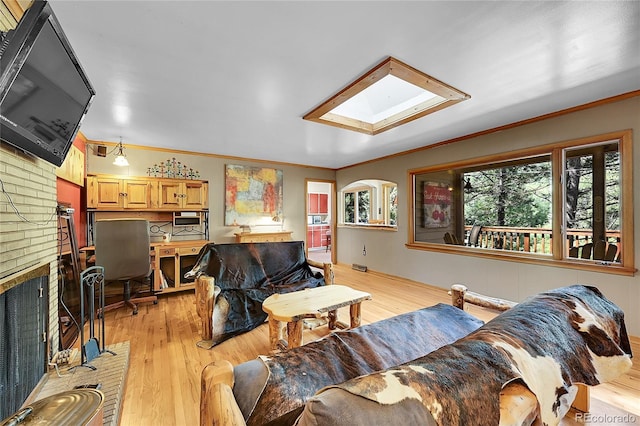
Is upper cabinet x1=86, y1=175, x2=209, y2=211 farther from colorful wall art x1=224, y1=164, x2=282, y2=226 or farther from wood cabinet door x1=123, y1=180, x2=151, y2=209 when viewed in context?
colorful wall art x1=224, y1=164, x2=282, y2=226

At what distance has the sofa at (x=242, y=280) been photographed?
2520 mm

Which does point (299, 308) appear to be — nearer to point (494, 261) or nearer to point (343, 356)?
point (343, 356)

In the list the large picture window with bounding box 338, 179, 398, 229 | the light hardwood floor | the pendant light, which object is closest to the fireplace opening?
the light hardwood floor

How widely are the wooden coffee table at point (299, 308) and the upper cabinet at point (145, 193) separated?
292cm

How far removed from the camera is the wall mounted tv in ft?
3.58

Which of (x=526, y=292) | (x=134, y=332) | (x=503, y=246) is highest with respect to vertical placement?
(x=503, y=246)

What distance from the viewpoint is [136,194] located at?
3.99 meters

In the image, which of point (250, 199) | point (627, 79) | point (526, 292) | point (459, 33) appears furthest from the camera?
point (250, 199)

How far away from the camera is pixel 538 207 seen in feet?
10.6

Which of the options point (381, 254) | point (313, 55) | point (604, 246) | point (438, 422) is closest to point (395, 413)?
point (438, 422)

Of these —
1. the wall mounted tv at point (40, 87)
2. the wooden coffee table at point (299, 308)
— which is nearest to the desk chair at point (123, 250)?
the wall mounted tv at point (40, 87)

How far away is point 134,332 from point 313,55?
316cm

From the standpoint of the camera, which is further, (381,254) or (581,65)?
(381,254)

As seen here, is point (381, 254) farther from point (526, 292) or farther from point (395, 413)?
point (395, 413)
